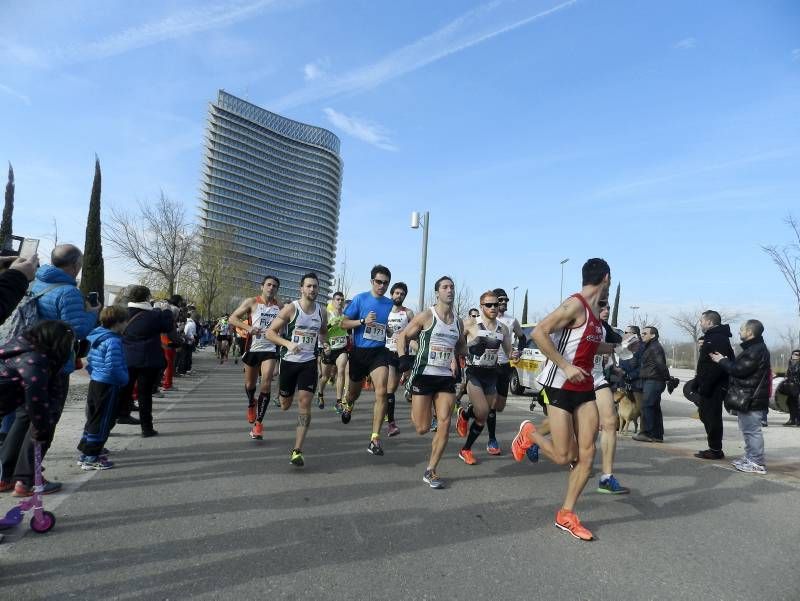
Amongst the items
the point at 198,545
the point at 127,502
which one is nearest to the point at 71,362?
the point at 127,502

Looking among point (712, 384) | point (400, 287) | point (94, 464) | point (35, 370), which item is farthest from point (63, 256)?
point (712, 384)

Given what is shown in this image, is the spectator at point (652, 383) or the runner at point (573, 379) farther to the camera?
the spectator at point (652, 383)

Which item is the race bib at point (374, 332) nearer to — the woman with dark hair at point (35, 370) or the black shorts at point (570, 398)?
the black shorts at point (570, 398)

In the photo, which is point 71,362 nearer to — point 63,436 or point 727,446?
point 63,436

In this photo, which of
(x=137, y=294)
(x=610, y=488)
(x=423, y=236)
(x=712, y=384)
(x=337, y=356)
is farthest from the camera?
(x=423, y=236)

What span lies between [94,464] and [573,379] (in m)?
4.41

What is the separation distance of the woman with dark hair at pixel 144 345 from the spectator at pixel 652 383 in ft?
22.7

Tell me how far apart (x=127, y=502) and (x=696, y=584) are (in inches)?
155

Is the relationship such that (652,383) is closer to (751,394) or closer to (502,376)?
(751,394)

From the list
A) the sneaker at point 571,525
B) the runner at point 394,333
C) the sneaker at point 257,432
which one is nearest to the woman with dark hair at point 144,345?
the sneaker at point 257,432

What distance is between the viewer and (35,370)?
3.26 meters

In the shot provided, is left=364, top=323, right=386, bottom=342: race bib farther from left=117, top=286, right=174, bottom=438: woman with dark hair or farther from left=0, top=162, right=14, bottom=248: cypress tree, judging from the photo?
left=0, top=162, right=14, bottom=248: cypress tree

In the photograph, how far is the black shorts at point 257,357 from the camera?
24.2ft

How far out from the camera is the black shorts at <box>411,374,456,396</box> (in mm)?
5375
